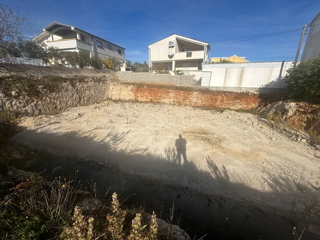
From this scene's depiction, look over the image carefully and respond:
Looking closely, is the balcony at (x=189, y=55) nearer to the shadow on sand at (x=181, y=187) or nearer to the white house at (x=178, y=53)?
the white house at (x=178, y=53)

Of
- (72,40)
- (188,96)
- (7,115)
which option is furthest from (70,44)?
(188,96)

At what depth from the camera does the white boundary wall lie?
12.1 metres

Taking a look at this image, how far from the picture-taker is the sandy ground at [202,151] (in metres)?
5.02

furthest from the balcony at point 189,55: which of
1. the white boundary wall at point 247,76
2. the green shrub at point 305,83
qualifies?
the green shrub at point 305,83

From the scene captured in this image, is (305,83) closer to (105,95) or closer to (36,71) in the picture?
(105,95)

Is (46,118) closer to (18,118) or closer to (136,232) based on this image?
(18,118)

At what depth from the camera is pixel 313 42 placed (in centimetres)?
1550

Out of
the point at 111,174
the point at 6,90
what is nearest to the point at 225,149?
the point at 111,174

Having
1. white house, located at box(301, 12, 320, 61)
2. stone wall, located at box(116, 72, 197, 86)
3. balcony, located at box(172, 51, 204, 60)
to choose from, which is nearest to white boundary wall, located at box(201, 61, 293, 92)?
stone wall, located at box(116, 72, 197, 86)

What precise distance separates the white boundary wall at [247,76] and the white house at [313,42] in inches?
284

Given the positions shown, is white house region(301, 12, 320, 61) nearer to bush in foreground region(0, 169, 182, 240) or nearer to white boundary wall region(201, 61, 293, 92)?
white boundary wall region(201, 61, 293, 92)

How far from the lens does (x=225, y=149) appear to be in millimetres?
7152

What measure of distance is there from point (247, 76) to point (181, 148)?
11093mm

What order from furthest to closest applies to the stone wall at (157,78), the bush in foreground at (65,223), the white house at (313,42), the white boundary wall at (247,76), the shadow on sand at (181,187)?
the stone wall at (157,78)
the white house at (313,42)
the white boundary wall at (247,76)
the shadow on sand at (181,187)
the bush in foreground at (65,223)
